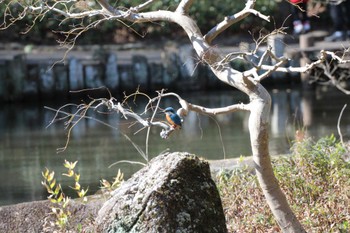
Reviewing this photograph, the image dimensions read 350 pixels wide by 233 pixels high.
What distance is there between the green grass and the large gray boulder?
105 centimetres

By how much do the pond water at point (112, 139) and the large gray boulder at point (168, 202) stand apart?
361 centimetres

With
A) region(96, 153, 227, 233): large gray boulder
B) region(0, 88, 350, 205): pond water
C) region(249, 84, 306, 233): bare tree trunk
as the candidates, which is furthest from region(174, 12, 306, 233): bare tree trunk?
region(0, 88, 350, 205): pond water

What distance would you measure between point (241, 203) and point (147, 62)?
13797 mm

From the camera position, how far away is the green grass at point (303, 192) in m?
6.18

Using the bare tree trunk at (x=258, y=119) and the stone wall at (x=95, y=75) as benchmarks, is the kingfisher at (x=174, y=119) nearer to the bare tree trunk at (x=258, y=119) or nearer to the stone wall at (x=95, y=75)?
the bare tree trunk at (x=258, y=119)

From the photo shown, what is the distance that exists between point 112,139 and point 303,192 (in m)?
7.53

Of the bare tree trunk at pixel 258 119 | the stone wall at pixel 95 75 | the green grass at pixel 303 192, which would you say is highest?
the stone wall at pixel 95 75

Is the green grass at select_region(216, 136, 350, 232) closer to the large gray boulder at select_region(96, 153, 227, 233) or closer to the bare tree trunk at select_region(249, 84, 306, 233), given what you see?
the bare tree trunk at select_region(249, 84, 306, 233)

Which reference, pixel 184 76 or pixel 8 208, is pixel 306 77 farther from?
pixel 8 208

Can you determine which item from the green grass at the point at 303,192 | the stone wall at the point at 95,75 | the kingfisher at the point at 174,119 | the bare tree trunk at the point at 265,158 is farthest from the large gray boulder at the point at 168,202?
the stone wall at the point at 95,75

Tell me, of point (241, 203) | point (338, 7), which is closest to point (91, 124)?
point (338, 7)

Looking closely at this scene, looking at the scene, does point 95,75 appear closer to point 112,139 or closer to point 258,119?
point 112,139

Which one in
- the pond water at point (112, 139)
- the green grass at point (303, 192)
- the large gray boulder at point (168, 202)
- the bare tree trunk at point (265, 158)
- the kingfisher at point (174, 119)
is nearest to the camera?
the large gray boulder at point (168, 202)

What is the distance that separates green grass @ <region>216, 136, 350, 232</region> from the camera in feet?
20.3
